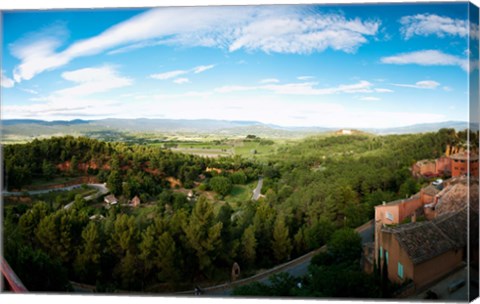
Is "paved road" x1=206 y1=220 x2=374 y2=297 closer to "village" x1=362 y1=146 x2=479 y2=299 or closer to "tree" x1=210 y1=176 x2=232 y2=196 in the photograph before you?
"village" x1=362 y1=146 x2=479 y2=299

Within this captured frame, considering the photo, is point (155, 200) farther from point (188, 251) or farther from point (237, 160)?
point (237, 160)

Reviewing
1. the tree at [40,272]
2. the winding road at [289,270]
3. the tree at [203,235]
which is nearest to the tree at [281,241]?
the winding road at [289,270]

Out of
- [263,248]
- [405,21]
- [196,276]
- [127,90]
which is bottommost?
[196,276]

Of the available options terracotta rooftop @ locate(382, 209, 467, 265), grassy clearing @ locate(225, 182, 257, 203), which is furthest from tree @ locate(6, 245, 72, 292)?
terracotta rooftop @ locate(382, 209, 467, 265)

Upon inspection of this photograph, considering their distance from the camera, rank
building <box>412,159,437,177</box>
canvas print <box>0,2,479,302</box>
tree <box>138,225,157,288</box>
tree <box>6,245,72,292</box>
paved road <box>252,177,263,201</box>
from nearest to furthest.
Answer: canvas print <box>0,2,479,302</box>, building <box>412,159,437,177</box>, tree <box>6,245,72,292</box>, tree <box>138,225,157,288</box>, paved road <box>252,177,263,201</box>

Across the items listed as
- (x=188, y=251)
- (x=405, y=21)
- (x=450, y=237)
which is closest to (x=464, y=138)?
(x=450, y=237)
